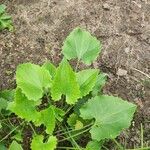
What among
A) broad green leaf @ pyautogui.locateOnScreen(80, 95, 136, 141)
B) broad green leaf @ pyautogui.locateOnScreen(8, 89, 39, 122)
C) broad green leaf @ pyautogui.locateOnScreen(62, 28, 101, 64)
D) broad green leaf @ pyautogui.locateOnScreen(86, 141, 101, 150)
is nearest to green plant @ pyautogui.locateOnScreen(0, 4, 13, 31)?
broad green leaf @ pyautogui.locateOnScreen(62, 28, 101, 64)

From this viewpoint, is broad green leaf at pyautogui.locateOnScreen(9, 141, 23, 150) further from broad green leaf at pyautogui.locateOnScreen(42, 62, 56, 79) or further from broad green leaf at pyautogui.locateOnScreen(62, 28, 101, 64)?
broad green leaf at pyautogui.locateOnScreen(62, 28, 101, 64)

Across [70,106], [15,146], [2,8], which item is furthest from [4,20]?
[15,146]

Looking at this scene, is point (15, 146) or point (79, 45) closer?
point (15, 146)

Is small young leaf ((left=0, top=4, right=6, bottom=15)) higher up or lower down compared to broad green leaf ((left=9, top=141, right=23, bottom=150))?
higher up

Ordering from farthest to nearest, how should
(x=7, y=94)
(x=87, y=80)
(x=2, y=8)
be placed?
(x=2, y=8) < (x=7, y=94) < (x=87, y=80)

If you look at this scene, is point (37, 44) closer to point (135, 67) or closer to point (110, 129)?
point (135, 67)

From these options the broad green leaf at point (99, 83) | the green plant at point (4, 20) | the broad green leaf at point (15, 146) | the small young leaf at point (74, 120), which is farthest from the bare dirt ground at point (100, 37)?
the broad green leaf at point (15, 146)

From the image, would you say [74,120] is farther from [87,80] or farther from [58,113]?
[87,80]

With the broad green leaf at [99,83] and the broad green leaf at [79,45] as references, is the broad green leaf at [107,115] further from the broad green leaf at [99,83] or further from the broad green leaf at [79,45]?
the broad green leaf at [79,45]
